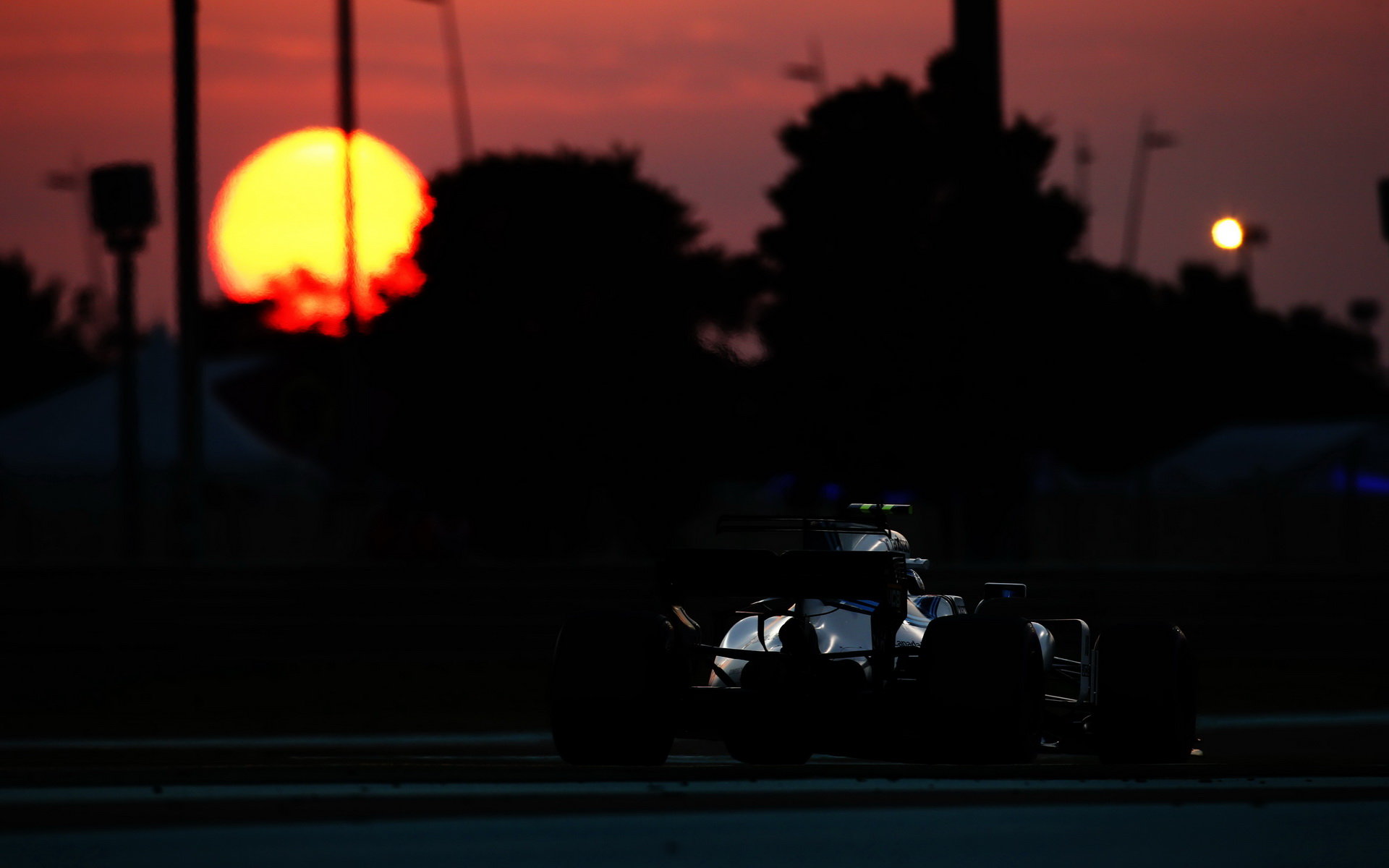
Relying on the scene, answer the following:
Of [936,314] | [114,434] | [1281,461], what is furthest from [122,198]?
[1281,461]

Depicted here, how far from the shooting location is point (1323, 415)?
10112 cm

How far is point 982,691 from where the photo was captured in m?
8.16

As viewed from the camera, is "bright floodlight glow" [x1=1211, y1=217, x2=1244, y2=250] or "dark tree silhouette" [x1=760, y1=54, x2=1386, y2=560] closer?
"bright floodlight glow" [x1=1211, y1=217, x2=1244, y2=250]

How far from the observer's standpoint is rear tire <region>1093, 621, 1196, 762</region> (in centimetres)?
925

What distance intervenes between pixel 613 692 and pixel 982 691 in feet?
4.91

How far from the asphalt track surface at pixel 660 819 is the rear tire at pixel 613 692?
8.33ft

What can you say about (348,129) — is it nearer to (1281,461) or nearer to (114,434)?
(114,434)

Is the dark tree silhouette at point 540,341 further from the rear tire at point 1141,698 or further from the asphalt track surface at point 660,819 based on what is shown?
the asphalt track surface at point 660,819

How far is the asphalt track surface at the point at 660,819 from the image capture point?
4609 mm

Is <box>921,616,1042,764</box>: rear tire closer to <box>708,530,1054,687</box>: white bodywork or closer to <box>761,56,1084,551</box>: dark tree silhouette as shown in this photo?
<box>708,530,1054,687</box>: white bodywork

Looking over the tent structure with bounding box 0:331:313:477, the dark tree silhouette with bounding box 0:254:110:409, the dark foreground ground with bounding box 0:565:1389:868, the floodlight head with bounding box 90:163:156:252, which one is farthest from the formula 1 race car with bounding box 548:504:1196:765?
the dark tree silhouette with bounding box 0:254:110:409

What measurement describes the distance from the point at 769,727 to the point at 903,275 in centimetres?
2898

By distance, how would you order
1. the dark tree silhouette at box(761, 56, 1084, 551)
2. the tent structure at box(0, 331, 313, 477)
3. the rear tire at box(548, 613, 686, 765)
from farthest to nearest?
the tent structure at box(0, 331, 313, 477), the dark tree silhouette at box(761, 56, 1084, 551), the rear tire at box(548, 613, 686, 765)

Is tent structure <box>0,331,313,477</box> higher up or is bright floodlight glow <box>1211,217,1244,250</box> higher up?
bright floodlight glow <box>1211,217,1244,250</box>
